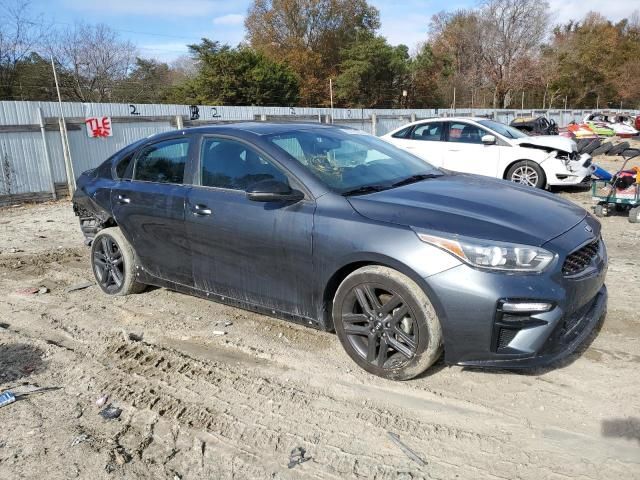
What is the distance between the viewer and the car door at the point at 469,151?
1026 centimetres

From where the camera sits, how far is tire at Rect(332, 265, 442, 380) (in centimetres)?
309

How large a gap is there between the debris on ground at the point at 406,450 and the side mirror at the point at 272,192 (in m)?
1.61

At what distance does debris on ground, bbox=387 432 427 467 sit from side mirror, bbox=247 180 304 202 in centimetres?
161

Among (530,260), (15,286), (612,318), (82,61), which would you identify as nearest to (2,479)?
(530,260)

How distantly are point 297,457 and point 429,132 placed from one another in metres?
9.30

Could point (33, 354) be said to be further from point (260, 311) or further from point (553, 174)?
point (553, 174)

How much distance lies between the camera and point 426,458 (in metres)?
2.63

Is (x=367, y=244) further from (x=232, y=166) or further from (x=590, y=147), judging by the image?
(x=590, y=147)

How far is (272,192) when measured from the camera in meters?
3.47

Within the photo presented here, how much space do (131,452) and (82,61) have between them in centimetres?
3818

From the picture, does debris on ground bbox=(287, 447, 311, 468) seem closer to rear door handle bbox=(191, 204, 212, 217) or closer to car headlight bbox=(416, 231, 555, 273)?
car headlight bbox=(416, 231, 555, 273)

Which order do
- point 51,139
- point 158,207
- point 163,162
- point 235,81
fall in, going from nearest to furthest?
point 158,207, point 163,162, point 51,139, point 235,81

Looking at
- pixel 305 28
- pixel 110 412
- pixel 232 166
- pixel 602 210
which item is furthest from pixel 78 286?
pixel 305 28

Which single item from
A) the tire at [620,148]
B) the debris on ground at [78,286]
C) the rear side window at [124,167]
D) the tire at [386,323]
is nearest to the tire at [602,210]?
the tire at [620,148]
